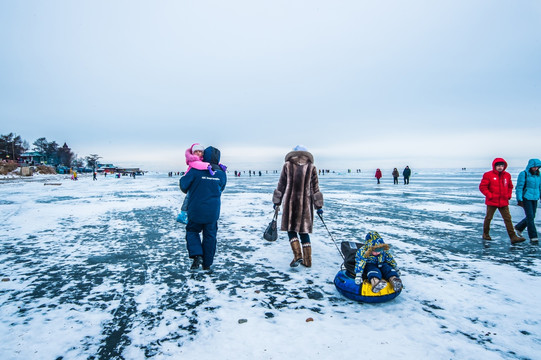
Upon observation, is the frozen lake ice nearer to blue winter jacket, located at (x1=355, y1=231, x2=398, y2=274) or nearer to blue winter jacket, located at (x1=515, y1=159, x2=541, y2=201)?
blue winter jacket, located at (x1=355, y1=231, x2=398, y2=274)

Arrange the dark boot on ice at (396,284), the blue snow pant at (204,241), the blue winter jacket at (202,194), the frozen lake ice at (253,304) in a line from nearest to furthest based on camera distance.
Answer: the frozen lake ice at (253,304) < the dark boot on ice at (396,284) < the blue winter jacket at (202,194) < the blue snow pant at (204,241)

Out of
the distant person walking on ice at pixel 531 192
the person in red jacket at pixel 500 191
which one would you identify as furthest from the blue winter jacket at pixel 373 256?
the distant person walking on ice at pixel 531 192

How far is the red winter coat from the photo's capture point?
6023mm

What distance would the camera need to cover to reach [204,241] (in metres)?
4.45

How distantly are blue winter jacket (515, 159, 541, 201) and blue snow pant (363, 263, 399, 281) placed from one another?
192 inches

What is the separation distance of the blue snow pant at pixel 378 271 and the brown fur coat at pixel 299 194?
3.97 feet

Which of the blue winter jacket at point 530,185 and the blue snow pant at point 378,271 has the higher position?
the blue winter jacket at point 530,185

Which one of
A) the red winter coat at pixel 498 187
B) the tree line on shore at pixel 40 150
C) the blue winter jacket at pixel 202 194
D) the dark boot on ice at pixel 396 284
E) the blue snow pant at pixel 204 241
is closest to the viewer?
the dark boot on ice at pixel 396 284

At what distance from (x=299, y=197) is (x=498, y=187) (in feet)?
15.8

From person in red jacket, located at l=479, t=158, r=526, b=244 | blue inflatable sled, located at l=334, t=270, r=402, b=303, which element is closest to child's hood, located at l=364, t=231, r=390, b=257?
blue inflatable sled, located at l=334, t=270, r=402, b=303

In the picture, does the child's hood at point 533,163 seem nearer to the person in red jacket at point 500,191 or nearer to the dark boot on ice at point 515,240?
the person in red jacket at point 500,191

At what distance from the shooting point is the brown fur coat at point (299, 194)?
453cm

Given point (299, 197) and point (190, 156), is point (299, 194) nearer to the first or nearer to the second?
point (299, 197)

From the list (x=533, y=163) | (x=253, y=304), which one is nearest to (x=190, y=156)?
(x=253, y=304)
